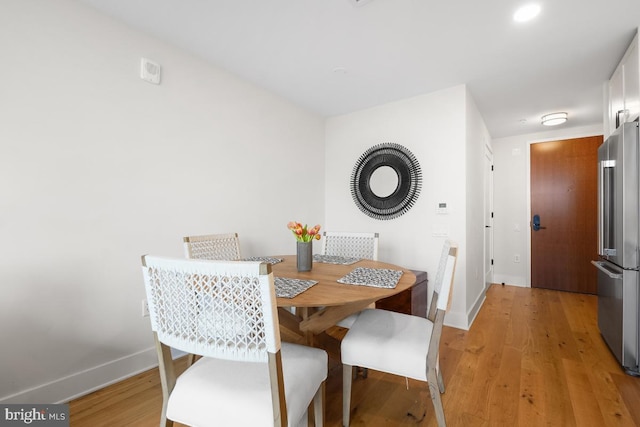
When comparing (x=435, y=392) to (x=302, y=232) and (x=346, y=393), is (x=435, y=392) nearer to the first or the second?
(x=346, y=393)

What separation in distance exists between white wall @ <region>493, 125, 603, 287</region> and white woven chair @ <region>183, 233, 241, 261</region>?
4074 mm

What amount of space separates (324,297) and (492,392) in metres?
1.35

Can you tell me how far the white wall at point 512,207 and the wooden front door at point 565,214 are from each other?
0.09 metres

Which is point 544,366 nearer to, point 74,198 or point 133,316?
point 133,316

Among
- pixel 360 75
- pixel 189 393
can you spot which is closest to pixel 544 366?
pixel 189 393

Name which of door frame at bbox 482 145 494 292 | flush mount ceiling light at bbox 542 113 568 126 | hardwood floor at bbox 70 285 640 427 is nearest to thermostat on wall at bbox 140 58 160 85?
hardwood floor at bbox 70 285 640 427

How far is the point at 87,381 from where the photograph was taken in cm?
170

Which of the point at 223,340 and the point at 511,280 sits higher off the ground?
the point at 223,340

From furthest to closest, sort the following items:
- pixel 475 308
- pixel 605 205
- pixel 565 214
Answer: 1. pixel 565 214
2. pixel 475 308
3. pixel 605 205

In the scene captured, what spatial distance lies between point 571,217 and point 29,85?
5.57 meters

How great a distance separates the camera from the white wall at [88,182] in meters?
1.49

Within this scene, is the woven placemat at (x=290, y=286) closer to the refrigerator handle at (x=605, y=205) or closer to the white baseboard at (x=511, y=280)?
the refrigerator handle at (x=605, y=205)

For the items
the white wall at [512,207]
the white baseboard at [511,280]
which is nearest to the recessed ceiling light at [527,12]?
the white wall at [512,207]

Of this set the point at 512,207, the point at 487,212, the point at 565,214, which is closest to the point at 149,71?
the point at 487,212
